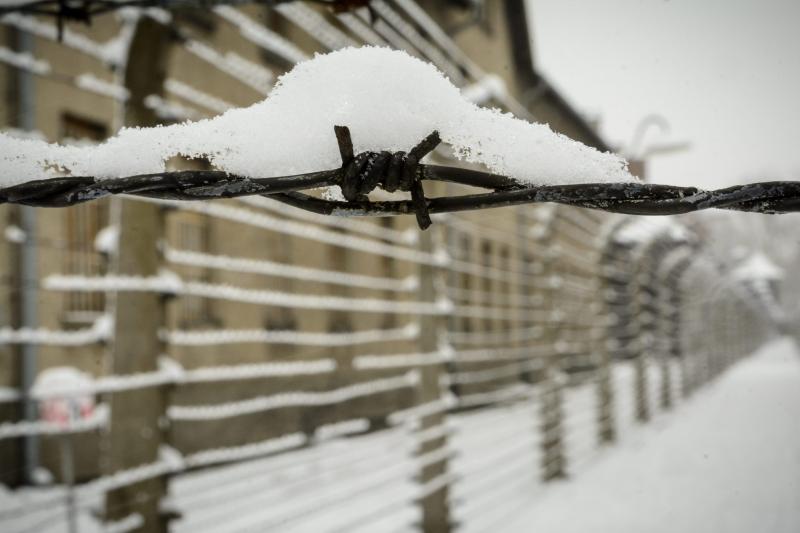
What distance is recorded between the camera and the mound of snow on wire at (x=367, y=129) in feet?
2.54

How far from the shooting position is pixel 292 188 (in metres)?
0.76

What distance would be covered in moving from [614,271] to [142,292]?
5.33 m

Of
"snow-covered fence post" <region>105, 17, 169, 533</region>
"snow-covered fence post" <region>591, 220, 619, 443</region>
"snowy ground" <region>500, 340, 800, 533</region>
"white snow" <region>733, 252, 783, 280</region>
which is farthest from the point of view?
"white snow" <region>733, 252, 783, 280</region>

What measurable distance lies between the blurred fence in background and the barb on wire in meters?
0.96

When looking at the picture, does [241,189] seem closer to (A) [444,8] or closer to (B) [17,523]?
(B) [17,523]

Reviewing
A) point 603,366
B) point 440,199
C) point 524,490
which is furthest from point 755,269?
point 440,199

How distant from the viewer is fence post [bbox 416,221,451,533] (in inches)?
120

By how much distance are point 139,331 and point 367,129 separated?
152cm

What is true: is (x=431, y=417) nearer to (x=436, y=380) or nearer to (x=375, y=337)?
(x=436, y=380)

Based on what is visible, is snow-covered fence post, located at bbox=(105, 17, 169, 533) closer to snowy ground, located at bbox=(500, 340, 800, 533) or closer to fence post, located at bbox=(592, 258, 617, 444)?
snowy ground, located at bbox=(500, 340, 800, 533)

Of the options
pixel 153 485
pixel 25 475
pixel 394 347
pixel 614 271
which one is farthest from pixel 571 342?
pixel 25 475

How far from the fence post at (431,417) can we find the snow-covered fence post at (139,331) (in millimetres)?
1445

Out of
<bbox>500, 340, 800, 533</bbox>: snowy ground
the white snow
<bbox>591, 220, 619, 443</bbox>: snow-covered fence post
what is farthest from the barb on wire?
the white snow

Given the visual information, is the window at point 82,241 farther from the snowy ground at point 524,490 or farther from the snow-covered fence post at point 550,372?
the snow-covered fence post at point 550,372
